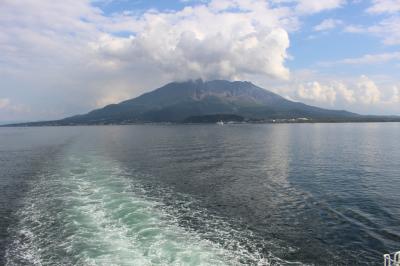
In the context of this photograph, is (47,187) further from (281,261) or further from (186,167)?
(281,261)

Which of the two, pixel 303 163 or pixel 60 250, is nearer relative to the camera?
pixel 60 250

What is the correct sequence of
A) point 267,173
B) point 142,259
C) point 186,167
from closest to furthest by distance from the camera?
point 142,259, point 267,173, point 186,167

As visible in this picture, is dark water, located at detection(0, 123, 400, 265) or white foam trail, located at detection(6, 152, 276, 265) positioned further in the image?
dark water, located at detection(0, 123, 400, 265)

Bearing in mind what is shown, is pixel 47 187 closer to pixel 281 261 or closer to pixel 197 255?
pixel 197 255

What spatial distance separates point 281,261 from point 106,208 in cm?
2252

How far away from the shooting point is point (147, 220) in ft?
121

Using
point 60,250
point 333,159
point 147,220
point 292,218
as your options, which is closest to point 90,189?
point 147,220

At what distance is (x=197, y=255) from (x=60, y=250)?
12.5 metres

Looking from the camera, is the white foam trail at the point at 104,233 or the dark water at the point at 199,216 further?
the dark water at the point at 199,216

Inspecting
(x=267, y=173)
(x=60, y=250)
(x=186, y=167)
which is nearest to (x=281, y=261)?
(x=60, y=250)

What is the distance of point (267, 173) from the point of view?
67.3 metres

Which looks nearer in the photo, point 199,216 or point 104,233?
point 104,233

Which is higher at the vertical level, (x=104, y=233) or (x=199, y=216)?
(x=104, y=233)

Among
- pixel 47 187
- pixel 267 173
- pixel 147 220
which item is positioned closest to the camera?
pixel 147 220
